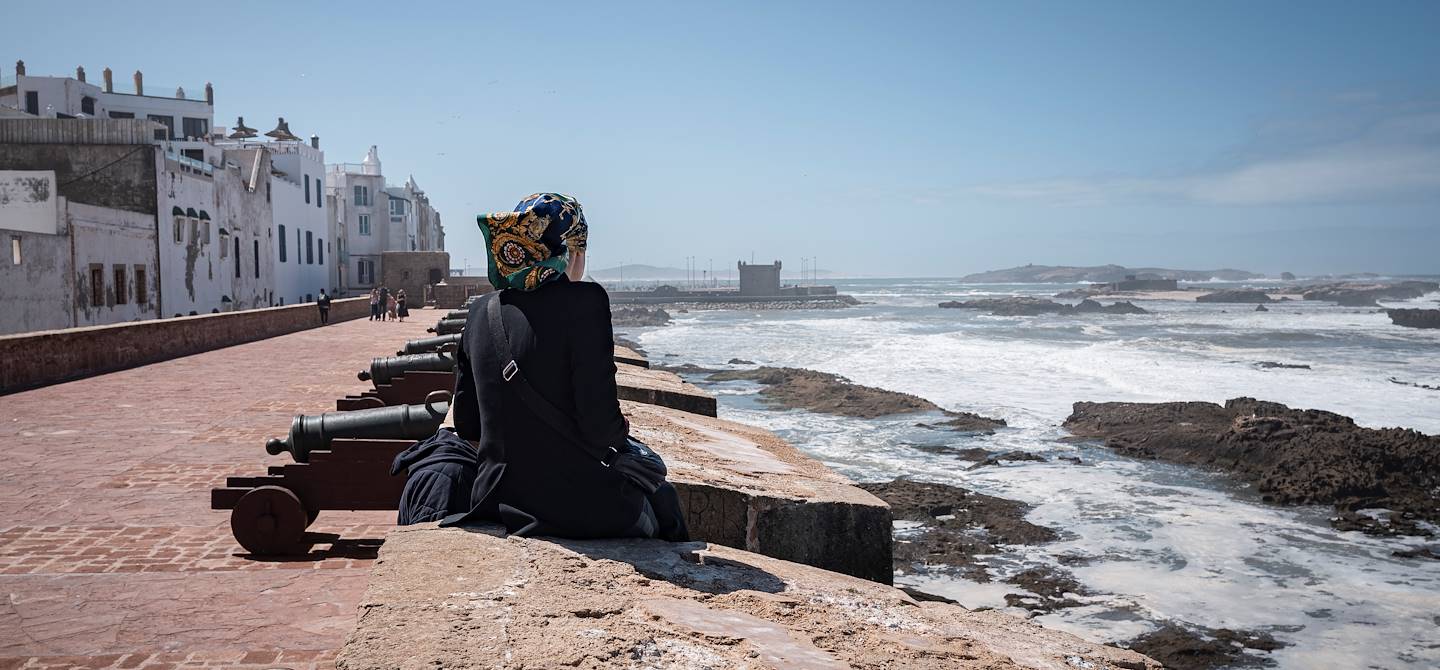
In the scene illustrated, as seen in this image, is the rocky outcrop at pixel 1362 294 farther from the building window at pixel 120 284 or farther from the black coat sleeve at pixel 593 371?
the black coat sleeve at pixel 593 371

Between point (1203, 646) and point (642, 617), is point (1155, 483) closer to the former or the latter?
point (1203, 646)

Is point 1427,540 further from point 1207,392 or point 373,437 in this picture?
point 1207,392

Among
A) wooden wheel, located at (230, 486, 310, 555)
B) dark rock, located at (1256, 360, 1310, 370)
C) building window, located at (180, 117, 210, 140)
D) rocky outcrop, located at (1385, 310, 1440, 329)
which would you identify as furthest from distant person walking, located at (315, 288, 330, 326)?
rocky outcrop, located at (1385, 310, 1440, 329)

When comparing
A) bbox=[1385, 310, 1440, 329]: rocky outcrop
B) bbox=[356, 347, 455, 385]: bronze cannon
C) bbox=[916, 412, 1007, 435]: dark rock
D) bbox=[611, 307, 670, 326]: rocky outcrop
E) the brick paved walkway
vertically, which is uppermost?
bbox=[356, 347, 455, 385]: bronze cannon

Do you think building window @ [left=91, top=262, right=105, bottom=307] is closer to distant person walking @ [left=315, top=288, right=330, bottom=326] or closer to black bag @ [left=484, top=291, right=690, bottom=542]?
distant person walking @ [left=315, top=288, right=330, bottom=326]

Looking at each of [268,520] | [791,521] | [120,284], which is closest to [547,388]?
[791,521]

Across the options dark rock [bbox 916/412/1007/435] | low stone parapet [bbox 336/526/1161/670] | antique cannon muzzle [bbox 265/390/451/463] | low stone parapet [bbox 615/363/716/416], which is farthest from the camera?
dark rock [bbox 916/412/1007/435]

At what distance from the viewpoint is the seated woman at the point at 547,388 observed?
282cm

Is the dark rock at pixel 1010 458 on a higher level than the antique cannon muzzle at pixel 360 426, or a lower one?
lower

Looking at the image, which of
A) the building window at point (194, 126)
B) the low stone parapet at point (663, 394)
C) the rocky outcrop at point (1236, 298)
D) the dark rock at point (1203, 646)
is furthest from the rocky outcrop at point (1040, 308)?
the low stone parapet at point (663, 394)

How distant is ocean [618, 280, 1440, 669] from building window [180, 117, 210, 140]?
27931 millimetres

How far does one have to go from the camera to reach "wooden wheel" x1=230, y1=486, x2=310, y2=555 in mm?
4234

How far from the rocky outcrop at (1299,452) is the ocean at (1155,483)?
39cm

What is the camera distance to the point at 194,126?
51125 mm
